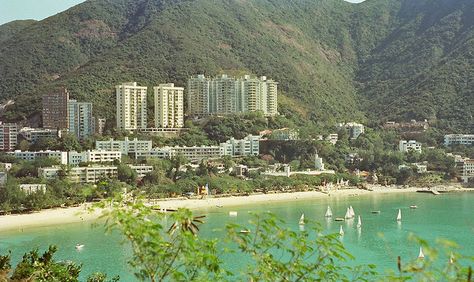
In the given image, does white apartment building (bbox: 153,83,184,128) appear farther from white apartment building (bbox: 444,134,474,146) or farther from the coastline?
white apartment building (bbox: 444,134,474,146)

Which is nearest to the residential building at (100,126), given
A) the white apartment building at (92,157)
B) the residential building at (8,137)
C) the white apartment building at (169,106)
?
the white apartment building at (169,106)

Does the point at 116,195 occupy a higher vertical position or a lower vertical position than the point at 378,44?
lower

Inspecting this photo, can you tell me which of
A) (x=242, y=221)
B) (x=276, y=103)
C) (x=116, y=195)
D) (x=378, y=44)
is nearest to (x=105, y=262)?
(x=242, y=221)

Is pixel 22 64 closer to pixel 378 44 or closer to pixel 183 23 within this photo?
pixel 183 23

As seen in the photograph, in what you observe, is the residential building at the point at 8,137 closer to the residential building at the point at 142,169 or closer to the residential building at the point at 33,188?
the residential building at the point at 142,169

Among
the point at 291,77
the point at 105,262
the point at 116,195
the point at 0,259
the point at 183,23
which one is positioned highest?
the point at 183,23

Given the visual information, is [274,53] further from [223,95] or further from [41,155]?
[41,155]
